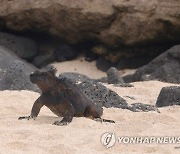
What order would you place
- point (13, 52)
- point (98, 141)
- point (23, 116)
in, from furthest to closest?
point (13, 52), point (23, 116), point (98, 141)

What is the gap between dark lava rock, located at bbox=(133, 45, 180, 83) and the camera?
8891 mm

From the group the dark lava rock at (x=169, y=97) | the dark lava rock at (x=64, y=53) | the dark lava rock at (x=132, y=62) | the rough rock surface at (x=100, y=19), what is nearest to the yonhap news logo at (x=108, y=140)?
the dark lava rock at (x=169, y=97)

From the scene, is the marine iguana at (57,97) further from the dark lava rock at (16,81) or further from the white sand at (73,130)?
the dark lava rock at (16,81)

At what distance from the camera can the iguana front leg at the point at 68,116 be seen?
171 inches

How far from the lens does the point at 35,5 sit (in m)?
10.6

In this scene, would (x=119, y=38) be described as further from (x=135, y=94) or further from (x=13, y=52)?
(x=135, y=94)

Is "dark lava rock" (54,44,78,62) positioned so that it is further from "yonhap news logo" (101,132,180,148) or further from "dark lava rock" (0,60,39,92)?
"yonhap news logo" (101,132,180,148)

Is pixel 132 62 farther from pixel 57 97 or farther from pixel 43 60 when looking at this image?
pixel 57 97

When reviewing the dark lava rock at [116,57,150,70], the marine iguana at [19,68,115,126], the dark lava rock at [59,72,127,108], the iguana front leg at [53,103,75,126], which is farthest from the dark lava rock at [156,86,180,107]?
the dark lava rock at [116,57,150,70]

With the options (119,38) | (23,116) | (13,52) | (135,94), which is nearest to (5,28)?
(13,52)

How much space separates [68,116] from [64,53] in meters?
7.07

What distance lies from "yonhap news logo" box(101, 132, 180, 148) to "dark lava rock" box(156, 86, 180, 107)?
177cm

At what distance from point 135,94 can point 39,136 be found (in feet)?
10.2

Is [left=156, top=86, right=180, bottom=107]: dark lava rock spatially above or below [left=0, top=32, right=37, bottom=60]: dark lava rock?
above
